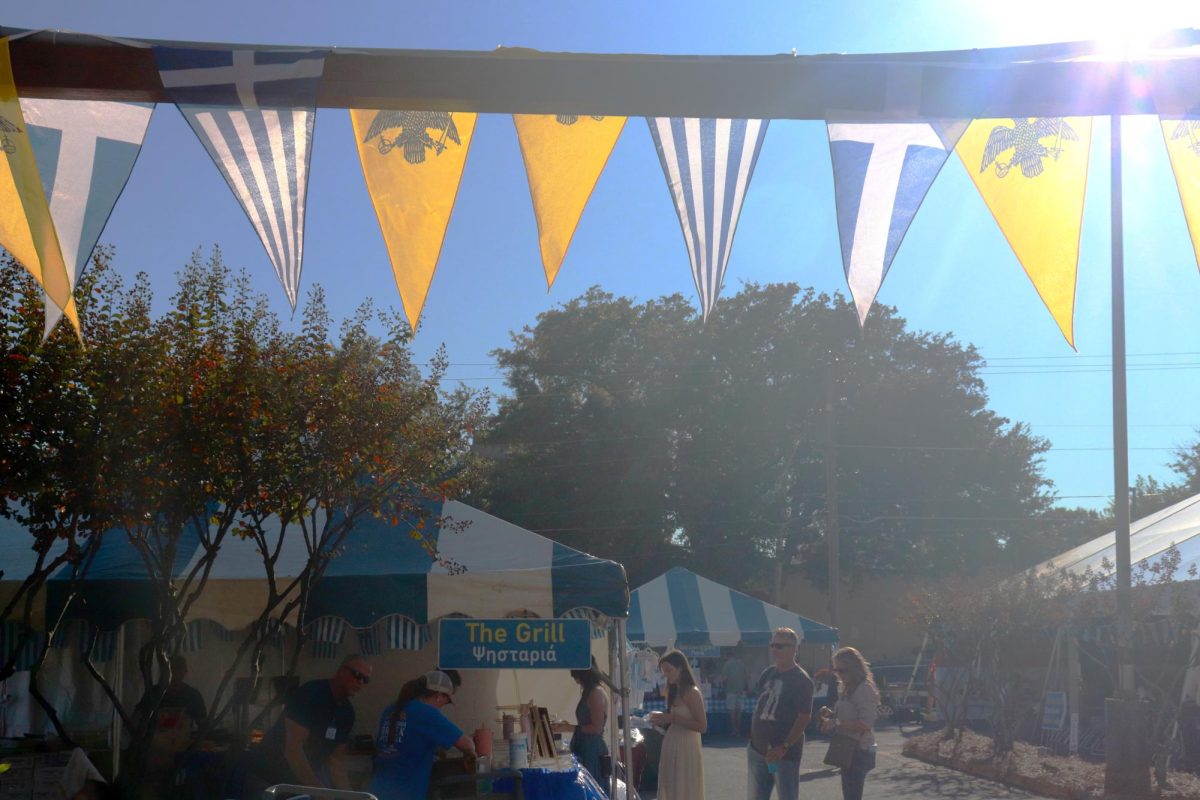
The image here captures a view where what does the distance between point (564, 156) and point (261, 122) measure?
1.27 metres

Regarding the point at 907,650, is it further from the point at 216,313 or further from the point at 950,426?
the point at 216,313

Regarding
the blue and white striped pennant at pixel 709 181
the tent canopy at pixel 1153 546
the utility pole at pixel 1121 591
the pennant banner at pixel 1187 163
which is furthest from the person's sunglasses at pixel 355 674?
the tent canopy at pixel 1153 546

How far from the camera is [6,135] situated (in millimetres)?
4227

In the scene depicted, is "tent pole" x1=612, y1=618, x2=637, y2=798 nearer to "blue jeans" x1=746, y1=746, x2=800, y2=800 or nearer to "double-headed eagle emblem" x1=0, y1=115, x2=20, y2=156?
"blue jeans" x1=746, y1=746, x2=800, y2=800

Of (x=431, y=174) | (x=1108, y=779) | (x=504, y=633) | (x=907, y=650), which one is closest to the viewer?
(x=431, y=174)

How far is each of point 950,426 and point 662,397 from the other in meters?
9.88

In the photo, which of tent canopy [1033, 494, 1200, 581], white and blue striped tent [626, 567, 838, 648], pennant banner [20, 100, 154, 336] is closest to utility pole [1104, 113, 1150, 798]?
tent canopy [1033, 494, 1200, 581]

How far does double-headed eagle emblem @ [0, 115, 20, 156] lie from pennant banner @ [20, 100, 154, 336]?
0.16 meters

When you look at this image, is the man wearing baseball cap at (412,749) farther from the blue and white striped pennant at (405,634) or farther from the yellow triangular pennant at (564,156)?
the yellow triangular pennant at (564,156)

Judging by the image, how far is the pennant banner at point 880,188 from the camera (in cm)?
483

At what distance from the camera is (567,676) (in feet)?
43.5

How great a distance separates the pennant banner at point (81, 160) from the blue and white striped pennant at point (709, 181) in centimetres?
221

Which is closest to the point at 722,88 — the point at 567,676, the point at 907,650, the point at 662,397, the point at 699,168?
the point at 699,168

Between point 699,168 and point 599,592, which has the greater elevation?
point 699,168
